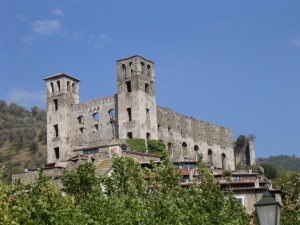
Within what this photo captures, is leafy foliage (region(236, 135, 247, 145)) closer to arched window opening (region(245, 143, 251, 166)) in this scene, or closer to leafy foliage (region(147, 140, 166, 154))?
arched window opening (region(245, 143, 251, 166))

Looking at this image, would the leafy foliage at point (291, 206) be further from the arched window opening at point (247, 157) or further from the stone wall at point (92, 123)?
the arched window opening at point (247, 157)

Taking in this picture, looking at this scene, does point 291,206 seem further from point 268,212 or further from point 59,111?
point 59,111

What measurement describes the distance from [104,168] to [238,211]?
18.7 meters

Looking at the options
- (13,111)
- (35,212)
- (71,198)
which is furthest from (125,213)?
(13,111)

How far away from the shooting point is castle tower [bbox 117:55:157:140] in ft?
260

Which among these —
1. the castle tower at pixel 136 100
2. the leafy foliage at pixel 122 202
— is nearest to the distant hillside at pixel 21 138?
the castle tower at pixel 136 100

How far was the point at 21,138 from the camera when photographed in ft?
384

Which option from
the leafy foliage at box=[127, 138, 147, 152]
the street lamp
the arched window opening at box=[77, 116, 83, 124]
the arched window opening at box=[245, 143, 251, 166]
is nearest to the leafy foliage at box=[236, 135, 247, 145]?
the arched window opening at box=[245, 143, 251, 166]

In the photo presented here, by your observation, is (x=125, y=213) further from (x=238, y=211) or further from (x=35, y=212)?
(x=238, y=211)

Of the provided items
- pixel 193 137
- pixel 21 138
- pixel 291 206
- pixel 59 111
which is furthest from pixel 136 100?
pixel 21 138

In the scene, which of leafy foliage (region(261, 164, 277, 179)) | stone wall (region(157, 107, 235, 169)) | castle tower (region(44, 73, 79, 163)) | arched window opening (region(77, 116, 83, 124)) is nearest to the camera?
castle tower (region(44, 73, 79, 163))

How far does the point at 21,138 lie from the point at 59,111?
33598mm

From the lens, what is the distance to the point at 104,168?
52.5 m

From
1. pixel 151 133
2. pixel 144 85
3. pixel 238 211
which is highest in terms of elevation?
pixel 144 85
